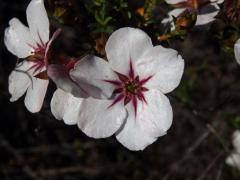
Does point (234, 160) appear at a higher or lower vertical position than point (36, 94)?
lower

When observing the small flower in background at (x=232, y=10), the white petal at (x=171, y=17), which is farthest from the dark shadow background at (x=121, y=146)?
the small flower in background at (x=232, y=10)

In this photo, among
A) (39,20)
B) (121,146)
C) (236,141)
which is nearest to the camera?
(39,20)

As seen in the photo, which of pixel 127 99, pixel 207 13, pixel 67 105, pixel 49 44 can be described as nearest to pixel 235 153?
pixel 207 13

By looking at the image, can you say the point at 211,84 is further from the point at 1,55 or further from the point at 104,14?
the point at 104,14

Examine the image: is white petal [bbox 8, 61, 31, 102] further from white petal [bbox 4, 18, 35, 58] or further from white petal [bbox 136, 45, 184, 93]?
white petal [bbox 136, 45, 184, 93]

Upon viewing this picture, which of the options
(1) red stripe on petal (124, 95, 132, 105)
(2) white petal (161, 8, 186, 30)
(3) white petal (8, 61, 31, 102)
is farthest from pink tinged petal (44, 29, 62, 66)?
(2) white petal (161, 8, 186, 30)

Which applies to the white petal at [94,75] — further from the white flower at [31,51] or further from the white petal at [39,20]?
the white petal at [39,20]

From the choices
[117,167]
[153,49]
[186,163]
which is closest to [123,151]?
[117,167]

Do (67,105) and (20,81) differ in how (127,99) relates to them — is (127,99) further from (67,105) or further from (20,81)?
(20,81)
